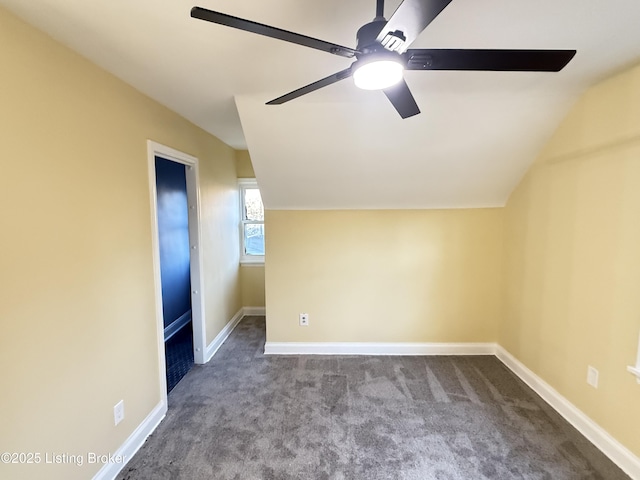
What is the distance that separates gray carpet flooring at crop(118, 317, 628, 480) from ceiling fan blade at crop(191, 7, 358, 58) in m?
2.16

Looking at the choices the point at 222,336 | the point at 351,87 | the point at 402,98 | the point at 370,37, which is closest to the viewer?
the point at 370,37

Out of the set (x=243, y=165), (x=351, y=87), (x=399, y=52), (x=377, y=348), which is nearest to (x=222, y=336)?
(x=377, y=348)

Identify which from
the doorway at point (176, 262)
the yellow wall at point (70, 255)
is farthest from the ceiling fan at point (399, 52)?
the doorway at point (176, 262)

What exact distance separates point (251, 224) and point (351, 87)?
288 cm

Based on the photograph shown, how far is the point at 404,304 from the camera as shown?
3.37m

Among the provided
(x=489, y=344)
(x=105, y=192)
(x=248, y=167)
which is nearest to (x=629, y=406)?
(x=489, y=344)

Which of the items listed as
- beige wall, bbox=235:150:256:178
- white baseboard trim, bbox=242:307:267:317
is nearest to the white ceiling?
beige wall, bbox=235:150:256:178

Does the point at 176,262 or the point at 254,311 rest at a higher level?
the point at 176,262

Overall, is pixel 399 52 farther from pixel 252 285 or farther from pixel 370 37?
pixel 252 285

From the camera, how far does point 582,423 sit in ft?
7.07

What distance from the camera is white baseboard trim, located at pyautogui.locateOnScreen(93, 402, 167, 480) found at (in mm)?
1783

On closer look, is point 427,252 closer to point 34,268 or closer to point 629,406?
point 629,406

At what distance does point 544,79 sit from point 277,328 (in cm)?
304

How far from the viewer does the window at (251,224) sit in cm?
449
